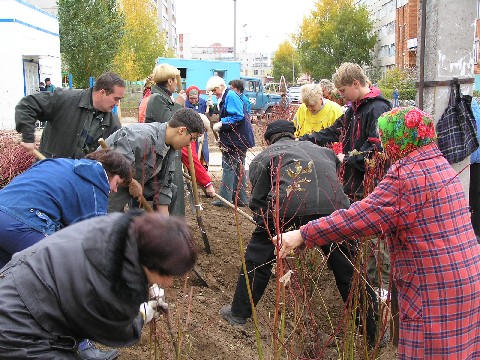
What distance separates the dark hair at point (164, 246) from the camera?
1794 millimetres

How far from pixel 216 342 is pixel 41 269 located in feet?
7.29

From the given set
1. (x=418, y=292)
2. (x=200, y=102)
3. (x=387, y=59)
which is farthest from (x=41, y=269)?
(x=387, y=59)

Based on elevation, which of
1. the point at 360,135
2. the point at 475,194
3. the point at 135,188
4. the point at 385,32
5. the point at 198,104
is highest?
the point at 385,32

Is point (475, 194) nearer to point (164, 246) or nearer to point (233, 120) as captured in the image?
point (233, 120)

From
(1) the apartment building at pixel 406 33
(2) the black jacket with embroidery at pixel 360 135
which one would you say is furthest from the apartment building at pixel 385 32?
(2) the black jacket with embroidery at pixel 360 135

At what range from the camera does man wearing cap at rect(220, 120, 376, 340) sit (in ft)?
12.4

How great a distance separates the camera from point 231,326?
421cm

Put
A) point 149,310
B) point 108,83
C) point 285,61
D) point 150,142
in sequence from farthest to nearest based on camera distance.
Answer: point 285,61, point 108,83, point 150,142, point 149,310

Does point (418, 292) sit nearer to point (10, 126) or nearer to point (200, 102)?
point (200, 102)

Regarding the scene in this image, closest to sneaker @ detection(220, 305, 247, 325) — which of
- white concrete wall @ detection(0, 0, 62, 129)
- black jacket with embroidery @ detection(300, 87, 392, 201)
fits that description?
black jacket with embroidery @ detection(300, 87, 392, 201)

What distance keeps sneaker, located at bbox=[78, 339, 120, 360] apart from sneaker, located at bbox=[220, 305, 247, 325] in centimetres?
99

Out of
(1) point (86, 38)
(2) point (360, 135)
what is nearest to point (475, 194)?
(2) point (360, 135)

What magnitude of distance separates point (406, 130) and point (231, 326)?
2249mm

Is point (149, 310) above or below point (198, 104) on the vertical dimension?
below
